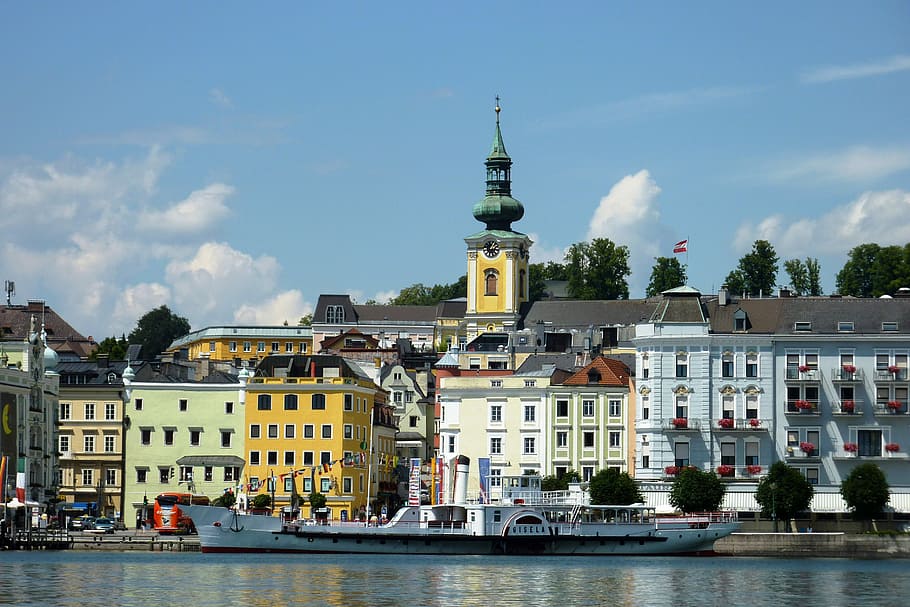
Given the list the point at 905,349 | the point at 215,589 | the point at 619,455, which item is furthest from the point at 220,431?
the point at 215,589

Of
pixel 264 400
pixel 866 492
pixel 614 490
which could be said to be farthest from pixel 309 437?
pixel 866 492

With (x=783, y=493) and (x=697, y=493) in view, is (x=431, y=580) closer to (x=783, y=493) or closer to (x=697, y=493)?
(x=697, y=493)

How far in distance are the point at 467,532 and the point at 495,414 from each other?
2602cm

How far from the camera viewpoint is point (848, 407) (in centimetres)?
13362

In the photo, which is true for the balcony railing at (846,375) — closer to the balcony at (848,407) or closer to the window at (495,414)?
the balcony at (848,407)

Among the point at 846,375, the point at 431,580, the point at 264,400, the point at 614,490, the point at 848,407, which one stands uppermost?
the point at 846,375

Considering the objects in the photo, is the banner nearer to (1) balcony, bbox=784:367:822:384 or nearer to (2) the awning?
(1) balcony, bbox=784:367:822:384

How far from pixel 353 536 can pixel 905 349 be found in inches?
1491

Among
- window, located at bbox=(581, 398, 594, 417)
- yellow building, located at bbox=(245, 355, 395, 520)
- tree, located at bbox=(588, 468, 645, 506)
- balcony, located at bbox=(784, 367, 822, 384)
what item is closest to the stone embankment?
tree, located at bbox=(588, 468, 645, 506)

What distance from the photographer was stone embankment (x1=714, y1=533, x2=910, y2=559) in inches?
4936

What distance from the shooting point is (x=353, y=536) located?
122 m

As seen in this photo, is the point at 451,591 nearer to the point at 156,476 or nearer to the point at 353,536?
the point at 353,536

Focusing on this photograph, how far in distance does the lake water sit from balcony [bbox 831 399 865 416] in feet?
45.8

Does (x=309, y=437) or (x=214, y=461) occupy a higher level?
(x=309, y=437)
